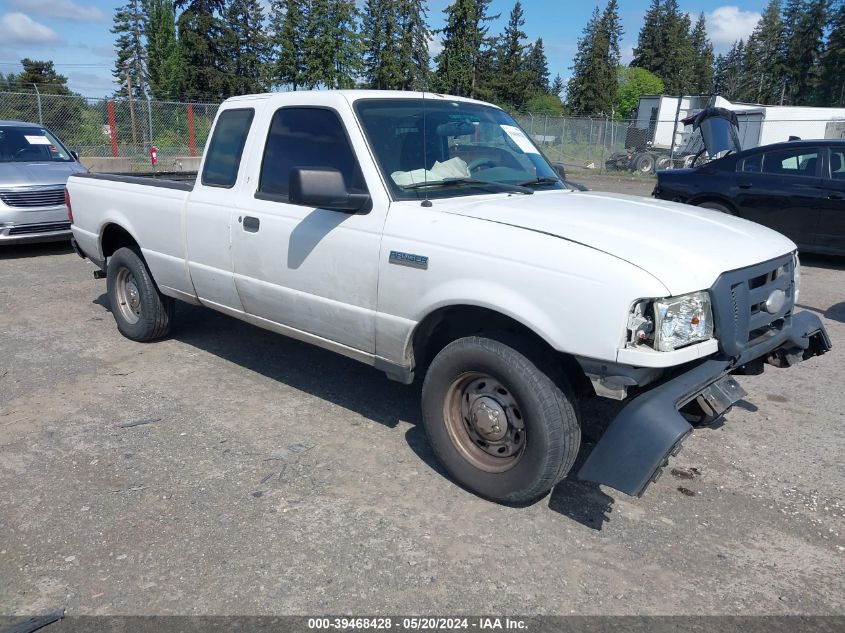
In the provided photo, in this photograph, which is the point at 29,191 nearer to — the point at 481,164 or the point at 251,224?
the point at 251,224

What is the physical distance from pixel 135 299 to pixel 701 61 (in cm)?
11367

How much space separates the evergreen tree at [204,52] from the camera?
52.3 m

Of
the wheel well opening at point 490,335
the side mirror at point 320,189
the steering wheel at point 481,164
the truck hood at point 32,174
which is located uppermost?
the steering wheel at point 481,164

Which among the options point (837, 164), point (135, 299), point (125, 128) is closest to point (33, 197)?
point (135, 299)

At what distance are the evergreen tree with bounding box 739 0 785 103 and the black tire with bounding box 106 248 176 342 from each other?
98265 millimetres

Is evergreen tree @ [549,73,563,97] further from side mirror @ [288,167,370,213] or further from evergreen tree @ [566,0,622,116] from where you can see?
side mirror @ [288,167,370,213]

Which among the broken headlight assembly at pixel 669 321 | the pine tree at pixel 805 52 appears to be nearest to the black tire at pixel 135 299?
the broken headlight assembly at pixel 669 321

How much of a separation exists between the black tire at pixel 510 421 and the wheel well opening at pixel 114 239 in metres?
3.59

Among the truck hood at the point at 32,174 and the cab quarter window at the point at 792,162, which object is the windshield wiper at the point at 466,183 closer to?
the cab quarter window at the point at 792,162

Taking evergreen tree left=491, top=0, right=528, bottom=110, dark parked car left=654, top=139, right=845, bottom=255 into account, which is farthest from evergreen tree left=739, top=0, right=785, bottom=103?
dark parked car left=654, top=139, right=845, bottom=255

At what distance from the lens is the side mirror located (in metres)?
3.56

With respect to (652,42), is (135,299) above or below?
below

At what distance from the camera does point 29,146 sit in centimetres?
1062

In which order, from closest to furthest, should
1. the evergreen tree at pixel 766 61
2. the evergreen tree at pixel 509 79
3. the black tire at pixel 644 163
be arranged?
the black tire at pixel 644 163 → the evergreen tree at pixel 509 79 → the evergreen tree at pixel 766 61
